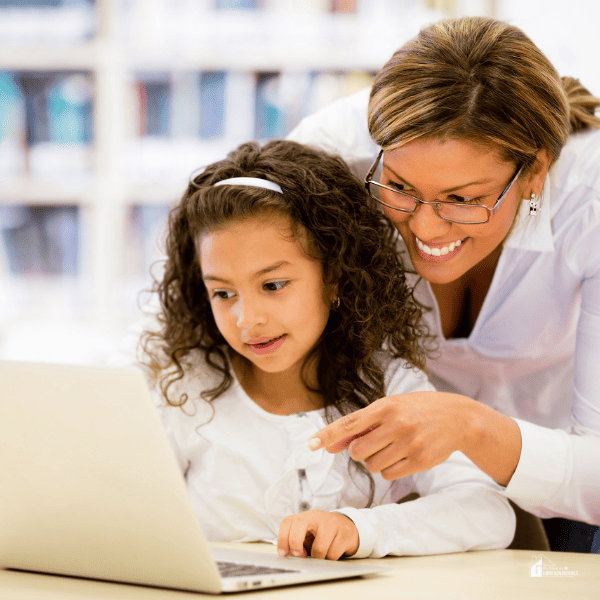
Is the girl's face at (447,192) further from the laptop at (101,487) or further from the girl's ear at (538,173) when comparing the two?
the laptop at (101,487)

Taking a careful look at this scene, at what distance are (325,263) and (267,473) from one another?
37 centimetres

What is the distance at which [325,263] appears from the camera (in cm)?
129

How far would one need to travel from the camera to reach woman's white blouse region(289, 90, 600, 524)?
3.59ft

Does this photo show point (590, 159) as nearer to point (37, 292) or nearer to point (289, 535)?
point (289, 535)

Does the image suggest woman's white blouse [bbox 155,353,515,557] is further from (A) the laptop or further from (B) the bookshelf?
(B) the bookshelf

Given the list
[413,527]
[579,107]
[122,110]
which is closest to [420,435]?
[413,527]

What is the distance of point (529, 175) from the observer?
1.20 metres

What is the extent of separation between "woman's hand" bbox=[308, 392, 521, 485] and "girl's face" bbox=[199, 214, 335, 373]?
309 millimetres

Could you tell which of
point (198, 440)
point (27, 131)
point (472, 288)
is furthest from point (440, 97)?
point (27, 131)

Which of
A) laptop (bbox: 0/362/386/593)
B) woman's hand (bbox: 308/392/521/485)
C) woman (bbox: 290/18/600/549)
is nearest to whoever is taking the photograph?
laptop (bbox: 0/362/386/593)

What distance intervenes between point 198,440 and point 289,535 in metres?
0.39

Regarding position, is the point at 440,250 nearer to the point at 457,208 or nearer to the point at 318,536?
the point at 457,208

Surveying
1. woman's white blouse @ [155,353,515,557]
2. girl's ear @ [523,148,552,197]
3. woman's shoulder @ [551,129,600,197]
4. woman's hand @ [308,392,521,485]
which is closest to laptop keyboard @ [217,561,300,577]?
woman's hand @ [308,392,521,485]

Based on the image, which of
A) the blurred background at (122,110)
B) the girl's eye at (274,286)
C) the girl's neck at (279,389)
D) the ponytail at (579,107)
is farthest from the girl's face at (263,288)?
the blurred background at (122,110)
